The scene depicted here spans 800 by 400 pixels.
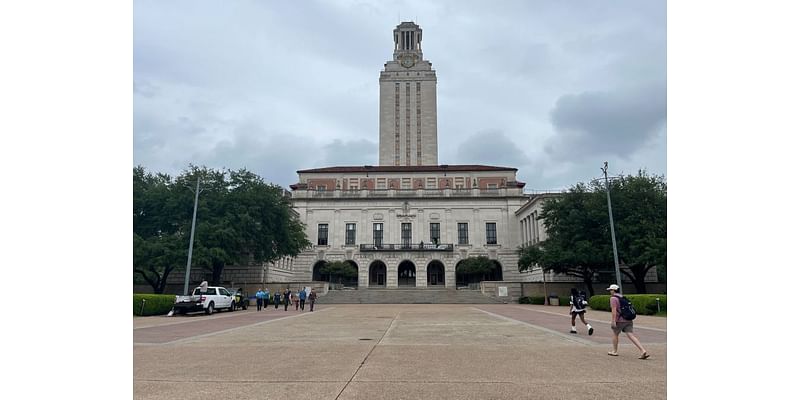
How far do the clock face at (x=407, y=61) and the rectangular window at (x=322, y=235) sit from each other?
3503 centimetres

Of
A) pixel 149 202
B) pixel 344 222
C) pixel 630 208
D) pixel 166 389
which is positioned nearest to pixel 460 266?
pixel 344 222

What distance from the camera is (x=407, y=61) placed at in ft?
295

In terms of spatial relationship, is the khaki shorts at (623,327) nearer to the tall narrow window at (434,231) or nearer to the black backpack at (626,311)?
the black backpack at (626,311)

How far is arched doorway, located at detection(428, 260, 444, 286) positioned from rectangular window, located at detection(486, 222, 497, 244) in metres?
7.08

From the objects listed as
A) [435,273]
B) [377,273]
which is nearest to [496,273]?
[435,273]

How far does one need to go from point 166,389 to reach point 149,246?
32.0 meters

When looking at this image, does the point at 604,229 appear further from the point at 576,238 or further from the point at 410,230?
the point at 410,230

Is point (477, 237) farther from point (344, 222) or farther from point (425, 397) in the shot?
point (425, 397)

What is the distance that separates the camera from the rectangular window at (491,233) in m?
68.0

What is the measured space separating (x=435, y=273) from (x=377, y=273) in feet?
25.2

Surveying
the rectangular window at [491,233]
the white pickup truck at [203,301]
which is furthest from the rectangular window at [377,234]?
the white pickup truck at [203,301]

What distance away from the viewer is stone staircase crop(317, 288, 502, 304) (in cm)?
4647

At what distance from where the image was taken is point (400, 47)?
96.6m

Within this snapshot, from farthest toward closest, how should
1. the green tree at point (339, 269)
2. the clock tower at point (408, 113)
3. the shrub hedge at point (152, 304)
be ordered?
the clock tower at point (408, 113)
the green tree at point (339, 269)
the shrub hedge at point (152, 304)
